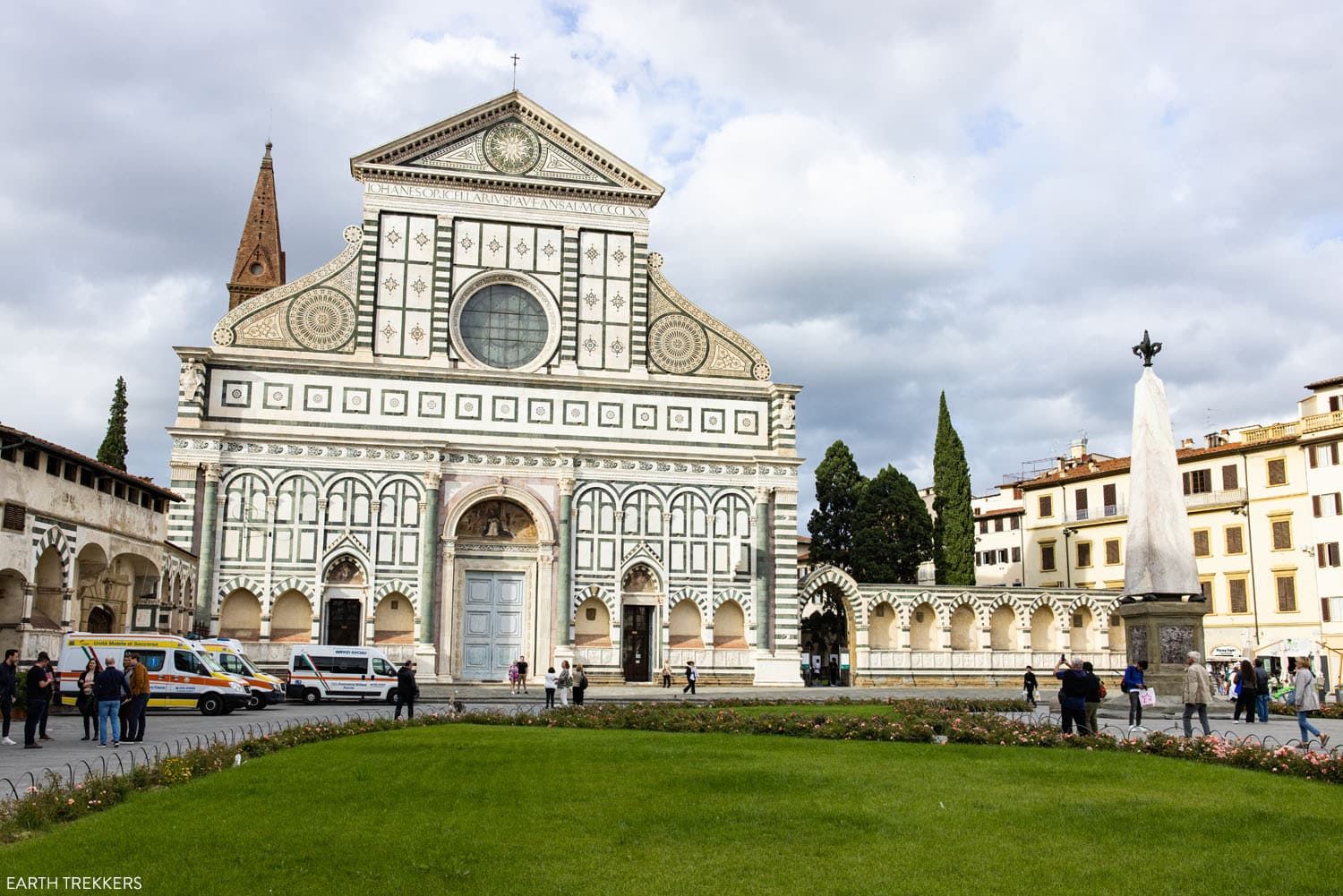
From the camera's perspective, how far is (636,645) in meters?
43.7

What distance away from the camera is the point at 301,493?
41.6 metres

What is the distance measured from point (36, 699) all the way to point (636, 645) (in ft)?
82.4

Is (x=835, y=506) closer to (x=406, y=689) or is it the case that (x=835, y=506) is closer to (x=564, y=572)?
(x=564, y=572)

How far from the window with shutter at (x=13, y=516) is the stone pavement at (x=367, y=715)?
4.24 m

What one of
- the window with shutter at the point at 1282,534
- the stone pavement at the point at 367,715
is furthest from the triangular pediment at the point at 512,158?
the window with shutter at the point at 1282,534

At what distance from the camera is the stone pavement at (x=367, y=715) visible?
17.9 meters

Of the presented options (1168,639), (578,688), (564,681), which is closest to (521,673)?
(564,681)

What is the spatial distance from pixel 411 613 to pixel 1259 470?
120 feet

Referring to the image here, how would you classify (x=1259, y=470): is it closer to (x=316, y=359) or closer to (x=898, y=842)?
(x=316, y=359)

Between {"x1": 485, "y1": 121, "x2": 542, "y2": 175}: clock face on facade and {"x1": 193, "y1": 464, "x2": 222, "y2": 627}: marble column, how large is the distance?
1493 cm

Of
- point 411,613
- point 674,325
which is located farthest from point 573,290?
point 411,613

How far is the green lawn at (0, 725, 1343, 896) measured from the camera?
9.27 m

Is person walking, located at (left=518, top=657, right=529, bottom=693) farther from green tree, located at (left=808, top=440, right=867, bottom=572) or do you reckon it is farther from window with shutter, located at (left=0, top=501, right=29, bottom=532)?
green tree, located at (left=808, top=440, right=867, bottom=572)

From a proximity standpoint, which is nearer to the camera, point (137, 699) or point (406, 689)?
point (137, 699)
